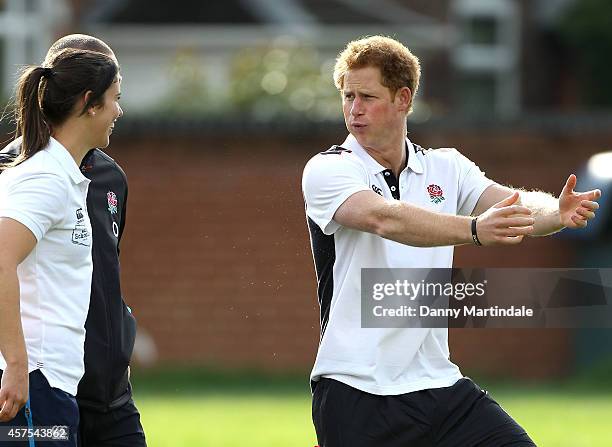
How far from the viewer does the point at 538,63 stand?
31.4m

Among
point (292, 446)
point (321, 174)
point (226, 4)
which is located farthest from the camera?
point (226, 4)

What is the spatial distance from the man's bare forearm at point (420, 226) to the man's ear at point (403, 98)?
57 cm

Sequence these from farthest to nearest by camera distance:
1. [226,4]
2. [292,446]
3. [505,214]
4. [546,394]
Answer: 1. [226,4]
2. [546,394]
3. [292,446]
4. [505,214]

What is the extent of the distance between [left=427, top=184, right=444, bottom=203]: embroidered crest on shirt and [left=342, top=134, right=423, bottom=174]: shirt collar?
3.1 inches

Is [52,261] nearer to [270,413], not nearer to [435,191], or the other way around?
[435,191]

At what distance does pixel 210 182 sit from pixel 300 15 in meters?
10.6

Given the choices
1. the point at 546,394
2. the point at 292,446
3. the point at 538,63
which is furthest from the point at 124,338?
the point at 538,63

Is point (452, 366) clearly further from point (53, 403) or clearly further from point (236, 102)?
point (236, 102)

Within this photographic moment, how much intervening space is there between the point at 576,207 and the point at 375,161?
2.71ft

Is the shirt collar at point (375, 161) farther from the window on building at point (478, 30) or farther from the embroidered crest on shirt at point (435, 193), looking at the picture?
the window on building at point (478, 30)

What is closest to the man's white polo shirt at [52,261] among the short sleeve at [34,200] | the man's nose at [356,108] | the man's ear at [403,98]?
the short sleeve at [34,200]

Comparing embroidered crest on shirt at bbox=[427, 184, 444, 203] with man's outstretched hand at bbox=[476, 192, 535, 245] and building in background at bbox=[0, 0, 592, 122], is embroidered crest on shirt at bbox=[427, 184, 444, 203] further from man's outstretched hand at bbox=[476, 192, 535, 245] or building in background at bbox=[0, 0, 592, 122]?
building in background at bbox=[0, 0, 592, 122]

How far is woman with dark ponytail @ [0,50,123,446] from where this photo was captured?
4.74 meters

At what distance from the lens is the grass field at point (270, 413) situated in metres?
11.6
